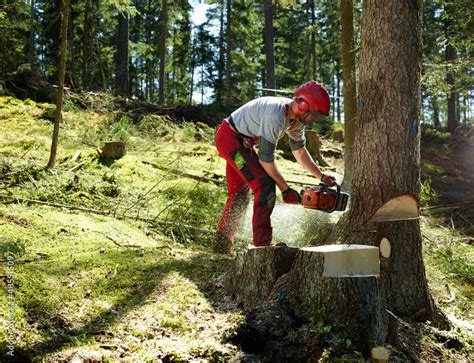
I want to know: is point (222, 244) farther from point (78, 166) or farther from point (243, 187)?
point (78, 166)

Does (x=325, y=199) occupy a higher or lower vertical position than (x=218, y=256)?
higher

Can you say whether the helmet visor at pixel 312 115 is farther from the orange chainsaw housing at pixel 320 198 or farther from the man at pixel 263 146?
the orange chainsaw housing at pixel 320 198

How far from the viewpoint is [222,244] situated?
5082mm

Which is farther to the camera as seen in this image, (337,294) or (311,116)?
(311,116)

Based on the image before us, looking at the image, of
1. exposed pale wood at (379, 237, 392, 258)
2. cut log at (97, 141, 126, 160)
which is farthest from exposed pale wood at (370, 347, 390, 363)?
cut log at (97, 141, 126, 160)

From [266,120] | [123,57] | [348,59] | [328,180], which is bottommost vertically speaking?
[328,180]

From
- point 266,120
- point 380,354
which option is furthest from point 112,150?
point 380,354

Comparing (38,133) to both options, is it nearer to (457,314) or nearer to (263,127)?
(263,127)

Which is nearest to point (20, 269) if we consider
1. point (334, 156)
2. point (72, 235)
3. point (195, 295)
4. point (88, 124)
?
point (195, 295)

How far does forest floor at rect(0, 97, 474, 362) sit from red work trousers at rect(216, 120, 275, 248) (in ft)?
1.60

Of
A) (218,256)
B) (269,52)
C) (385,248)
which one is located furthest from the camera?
(269,52)

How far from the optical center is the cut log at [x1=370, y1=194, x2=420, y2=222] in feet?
11.2

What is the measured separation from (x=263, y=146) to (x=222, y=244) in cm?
151

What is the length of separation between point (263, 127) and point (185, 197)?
3.36 metres
